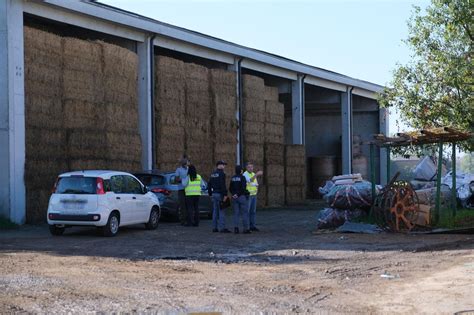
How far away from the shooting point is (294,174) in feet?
118

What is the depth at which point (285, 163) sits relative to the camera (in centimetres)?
3538

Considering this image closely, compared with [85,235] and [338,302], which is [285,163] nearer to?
[85,235]

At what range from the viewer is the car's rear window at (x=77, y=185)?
17391 mm

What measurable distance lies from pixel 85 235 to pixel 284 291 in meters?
9.53

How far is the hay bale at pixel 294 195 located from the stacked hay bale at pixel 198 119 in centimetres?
669

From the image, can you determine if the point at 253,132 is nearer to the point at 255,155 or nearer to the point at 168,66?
the point at 255,155

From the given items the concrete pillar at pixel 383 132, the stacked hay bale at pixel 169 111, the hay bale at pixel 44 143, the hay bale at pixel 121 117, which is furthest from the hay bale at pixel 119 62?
the concrete pillar at pixel 383 132

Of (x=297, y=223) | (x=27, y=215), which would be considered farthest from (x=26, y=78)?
(x=297, y=223)

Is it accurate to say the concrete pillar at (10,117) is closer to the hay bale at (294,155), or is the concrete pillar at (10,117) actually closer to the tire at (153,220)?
the tire at (153,220)

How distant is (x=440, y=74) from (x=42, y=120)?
40.2 ft

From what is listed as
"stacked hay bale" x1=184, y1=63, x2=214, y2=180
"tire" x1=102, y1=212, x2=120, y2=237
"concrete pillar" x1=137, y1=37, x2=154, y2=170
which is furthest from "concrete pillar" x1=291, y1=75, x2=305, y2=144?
"tire" x1=102, y1=212, x2=120, y2=237

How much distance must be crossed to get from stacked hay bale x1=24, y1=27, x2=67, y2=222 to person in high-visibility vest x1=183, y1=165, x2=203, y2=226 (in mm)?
4260

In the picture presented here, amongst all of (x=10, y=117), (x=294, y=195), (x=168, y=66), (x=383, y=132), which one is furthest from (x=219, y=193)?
(x=383, y=132)

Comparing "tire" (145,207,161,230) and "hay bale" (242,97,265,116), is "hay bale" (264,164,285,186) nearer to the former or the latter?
"hay bale" (242,97,265,116)
